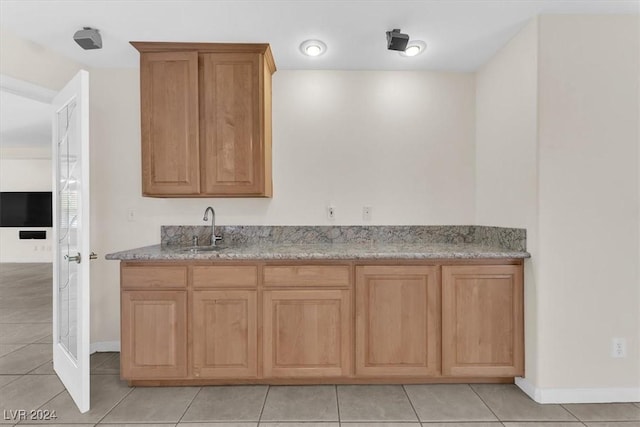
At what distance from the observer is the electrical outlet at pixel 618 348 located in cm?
218

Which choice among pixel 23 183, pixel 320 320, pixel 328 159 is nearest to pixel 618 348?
pixel 320 320

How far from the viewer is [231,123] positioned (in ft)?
Result: 8.55

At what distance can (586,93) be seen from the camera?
2.19 meters

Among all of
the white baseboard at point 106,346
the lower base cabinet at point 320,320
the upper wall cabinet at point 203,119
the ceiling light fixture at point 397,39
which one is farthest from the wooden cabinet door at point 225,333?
the ceiling light fixture at point 397,39

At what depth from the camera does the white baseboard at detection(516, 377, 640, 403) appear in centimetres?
219

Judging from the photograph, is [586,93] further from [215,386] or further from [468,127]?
[215,386]

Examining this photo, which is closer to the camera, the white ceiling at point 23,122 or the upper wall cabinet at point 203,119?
the upper wall cabinet at point 203,119

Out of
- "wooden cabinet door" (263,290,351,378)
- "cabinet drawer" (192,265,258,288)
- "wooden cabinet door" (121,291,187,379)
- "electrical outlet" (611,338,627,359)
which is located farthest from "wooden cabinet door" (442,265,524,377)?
"wooden cabinet door" (121,291,187,379)

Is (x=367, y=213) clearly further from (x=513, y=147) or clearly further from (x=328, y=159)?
(x=513, y=147)

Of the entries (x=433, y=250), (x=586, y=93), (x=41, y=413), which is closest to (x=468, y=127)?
(x=586, y=93)

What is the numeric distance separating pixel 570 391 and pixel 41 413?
3180mm

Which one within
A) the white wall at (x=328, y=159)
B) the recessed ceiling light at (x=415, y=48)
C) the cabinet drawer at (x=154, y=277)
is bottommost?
the cabinet drawer at (x=154, y=277)

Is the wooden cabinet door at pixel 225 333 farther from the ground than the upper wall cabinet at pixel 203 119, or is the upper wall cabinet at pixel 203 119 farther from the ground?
the upper wall cabinet at pixel 203 119

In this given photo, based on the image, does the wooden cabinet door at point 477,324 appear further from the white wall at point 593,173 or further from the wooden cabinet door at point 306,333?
the wooden cabinet door at point 306,333
